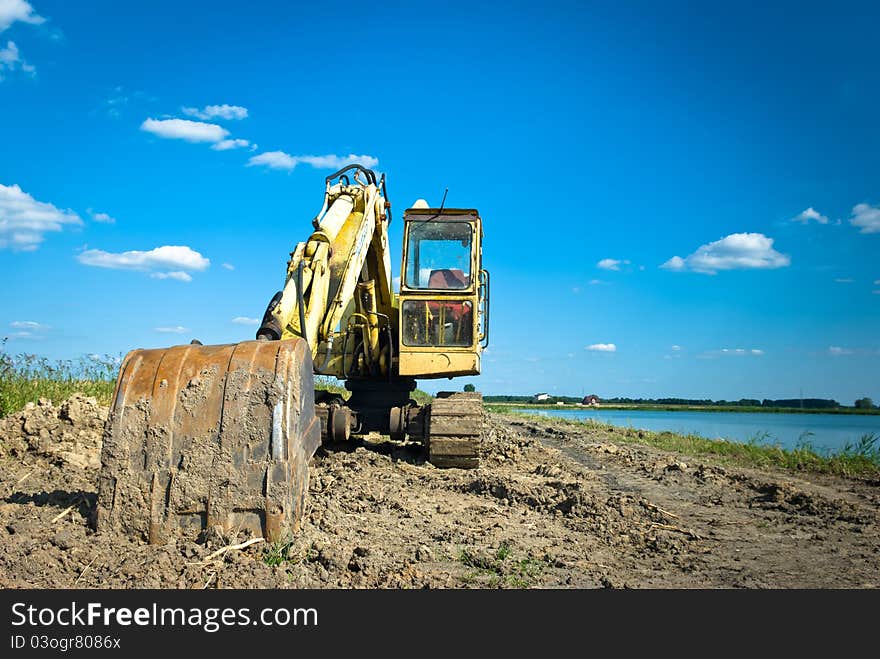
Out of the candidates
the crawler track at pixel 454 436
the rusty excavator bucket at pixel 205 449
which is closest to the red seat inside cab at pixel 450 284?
the crawler track at pixel 454 436

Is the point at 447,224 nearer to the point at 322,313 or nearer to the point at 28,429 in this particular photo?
the point at 322,313

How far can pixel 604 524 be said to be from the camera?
590 cm

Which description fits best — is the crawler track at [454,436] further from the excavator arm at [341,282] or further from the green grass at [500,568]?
the green grass at [500,568]

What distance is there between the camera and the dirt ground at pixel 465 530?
414cm

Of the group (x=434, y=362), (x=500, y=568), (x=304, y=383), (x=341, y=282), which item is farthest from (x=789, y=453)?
(x=304, y=383)

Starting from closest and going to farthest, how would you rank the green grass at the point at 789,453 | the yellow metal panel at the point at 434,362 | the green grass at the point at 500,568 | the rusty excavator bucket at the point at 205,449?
the green grass at the point at 500,568 → the rusty excavator bucket at the point at 205,449 → the yellow metal panel at the point at 434,362 → the green grass at the point at 789,453

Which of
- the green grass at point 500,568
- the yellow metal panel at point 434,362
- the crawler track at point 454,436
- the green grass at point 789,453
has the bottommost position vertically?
the green grass at point 500,568

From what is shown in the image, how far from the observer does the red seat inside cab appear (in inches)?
365

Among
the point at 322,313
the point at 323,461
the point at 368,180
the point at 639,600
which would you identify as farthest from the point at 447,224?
the point at 639,600

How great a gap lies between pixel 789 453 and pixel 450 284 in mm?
6637

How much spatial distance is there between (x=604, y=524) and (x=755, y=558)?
1.19 metres

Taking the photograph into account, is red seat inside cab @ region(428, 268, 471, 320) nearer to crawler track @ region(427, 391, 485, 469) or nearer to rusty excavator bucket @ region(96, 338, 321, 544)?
crawler track @ region(427, 391, 485, 469)

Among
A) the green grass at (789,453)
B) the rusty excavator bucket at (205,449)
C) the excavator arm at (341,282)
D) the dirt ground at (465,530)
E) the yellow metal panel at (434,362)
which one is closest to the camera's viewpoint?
the dirt ground at (465,530)

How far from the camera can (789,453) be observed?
1184 centimetres
